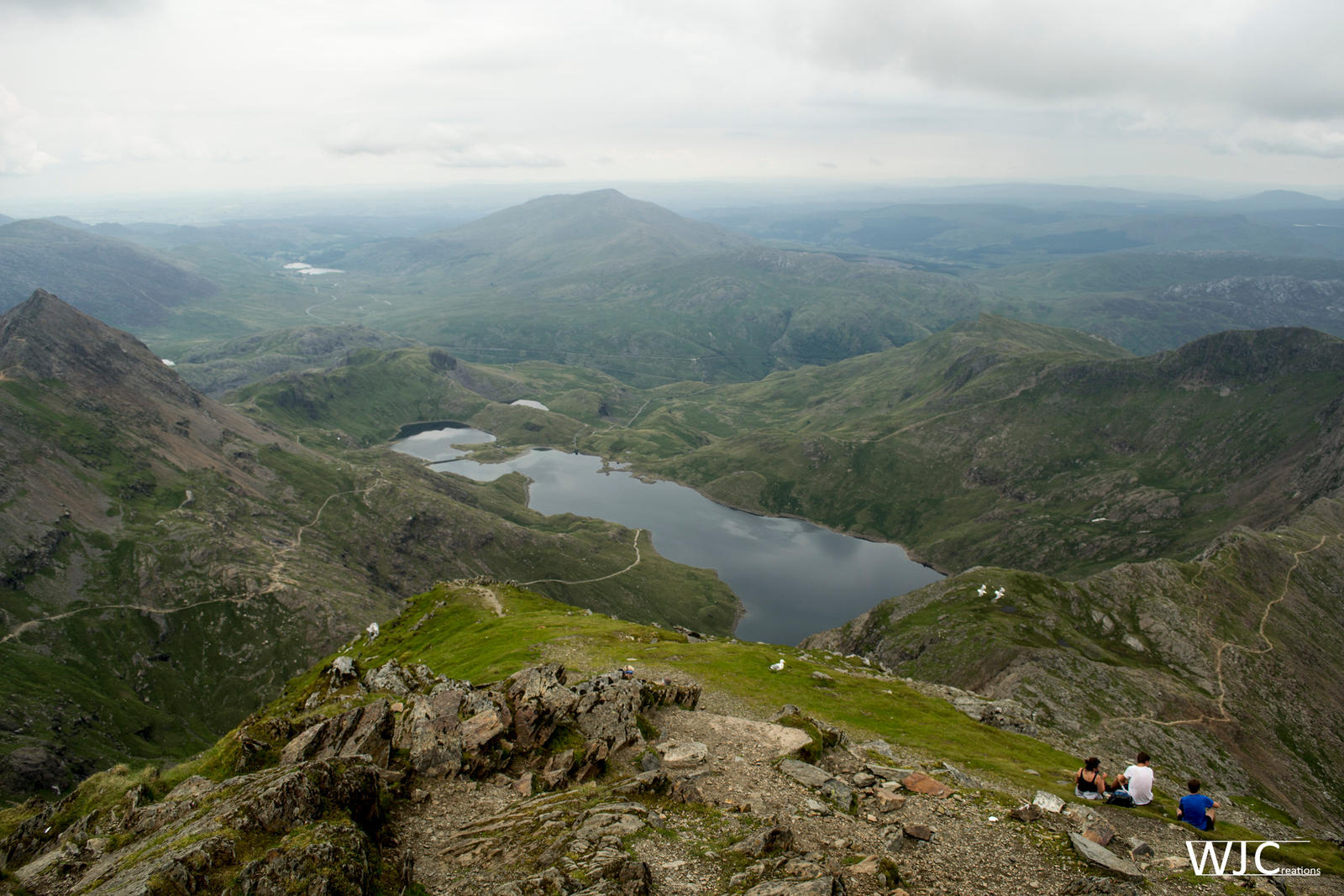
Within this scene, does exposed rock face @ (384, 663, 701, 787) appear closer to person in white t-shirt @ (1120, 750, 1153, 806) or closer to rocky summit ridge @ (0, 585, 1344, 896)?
rocky summit ridge @ (0, 585, 1344, 896)

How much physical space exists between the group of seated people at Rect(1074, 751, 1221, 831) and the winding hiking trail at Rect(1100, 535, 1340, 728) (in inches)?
3553

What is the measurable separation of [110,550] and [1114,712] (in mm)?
241918

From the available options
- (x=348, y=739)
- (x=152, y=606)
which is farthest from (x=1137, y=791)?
(x=152, y=606)

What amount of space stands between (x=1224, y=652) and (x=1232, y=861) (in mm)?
135259

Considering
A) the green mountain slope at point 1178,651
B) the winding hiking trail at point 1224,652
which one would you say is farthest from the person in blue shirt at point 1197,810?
the winding hiking trail at point 1224,652

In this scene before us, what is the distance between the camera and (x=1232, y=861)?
108 ft

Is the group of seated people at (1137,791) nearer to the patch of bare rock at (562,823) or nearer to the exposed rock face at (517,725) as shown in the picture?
the patch of bare rock at (562,823)

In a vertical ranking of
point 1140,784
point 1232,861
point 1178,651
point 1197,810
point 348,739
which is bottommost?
point 1178,651

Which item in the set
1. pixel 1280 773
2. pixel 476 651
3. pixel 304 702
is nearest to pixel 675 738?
pixel 304 702

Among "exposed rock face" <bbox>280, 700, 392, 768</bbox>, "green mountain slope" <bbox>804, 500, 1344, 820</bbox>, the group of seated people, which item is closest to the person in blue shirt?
the group of seated people

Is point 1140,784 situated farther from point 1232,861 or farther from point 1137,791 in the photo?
point 1232,861

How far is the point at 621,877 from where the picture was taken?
28641 millimetres

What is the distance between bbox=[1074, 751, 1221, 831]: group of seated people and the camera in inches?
1339

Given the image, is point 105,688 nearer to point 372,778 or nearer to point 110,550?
point 110,550
